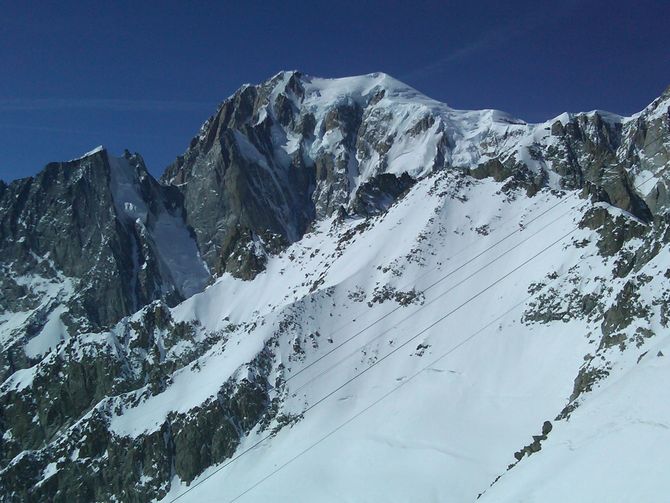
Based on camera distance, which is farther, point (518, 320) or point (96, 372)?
point (96, 372)

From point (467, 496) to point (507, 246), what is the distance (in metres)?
43.8

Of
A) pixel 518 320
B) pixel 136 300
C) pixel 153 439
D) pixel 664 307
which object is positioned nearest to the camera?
pixel 664 307

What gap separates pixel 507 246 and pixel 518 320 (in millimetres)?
16611

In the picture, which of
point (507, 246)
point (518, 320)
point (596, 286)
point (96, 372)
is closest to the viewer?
point (596, 286)

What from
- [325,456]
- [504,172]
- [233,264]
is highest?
[233,264]

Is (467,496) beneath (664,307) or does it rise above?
beneath

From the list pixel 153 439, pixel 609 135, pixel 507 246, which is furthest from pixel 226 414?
pixel 609 135

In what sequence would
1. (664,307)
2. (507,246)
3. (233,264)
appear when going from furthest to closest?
(233,264) → (507,246) → (664,307)

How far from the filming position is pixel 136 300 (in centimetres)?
19388

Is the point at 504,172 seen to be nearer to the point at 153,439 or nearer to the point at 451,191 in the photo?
the point at 451,191

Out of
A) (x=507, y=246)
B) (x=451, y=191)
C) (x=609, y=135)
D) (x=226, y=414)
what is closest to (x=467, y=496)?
(x=226, y=414)

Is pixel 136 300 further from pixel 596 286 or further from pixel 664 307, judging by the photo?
pixel 664 307

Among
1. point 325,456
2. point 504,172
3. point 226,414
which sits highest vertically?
point 504,172

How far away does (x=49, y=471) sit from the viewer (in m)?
98.1
